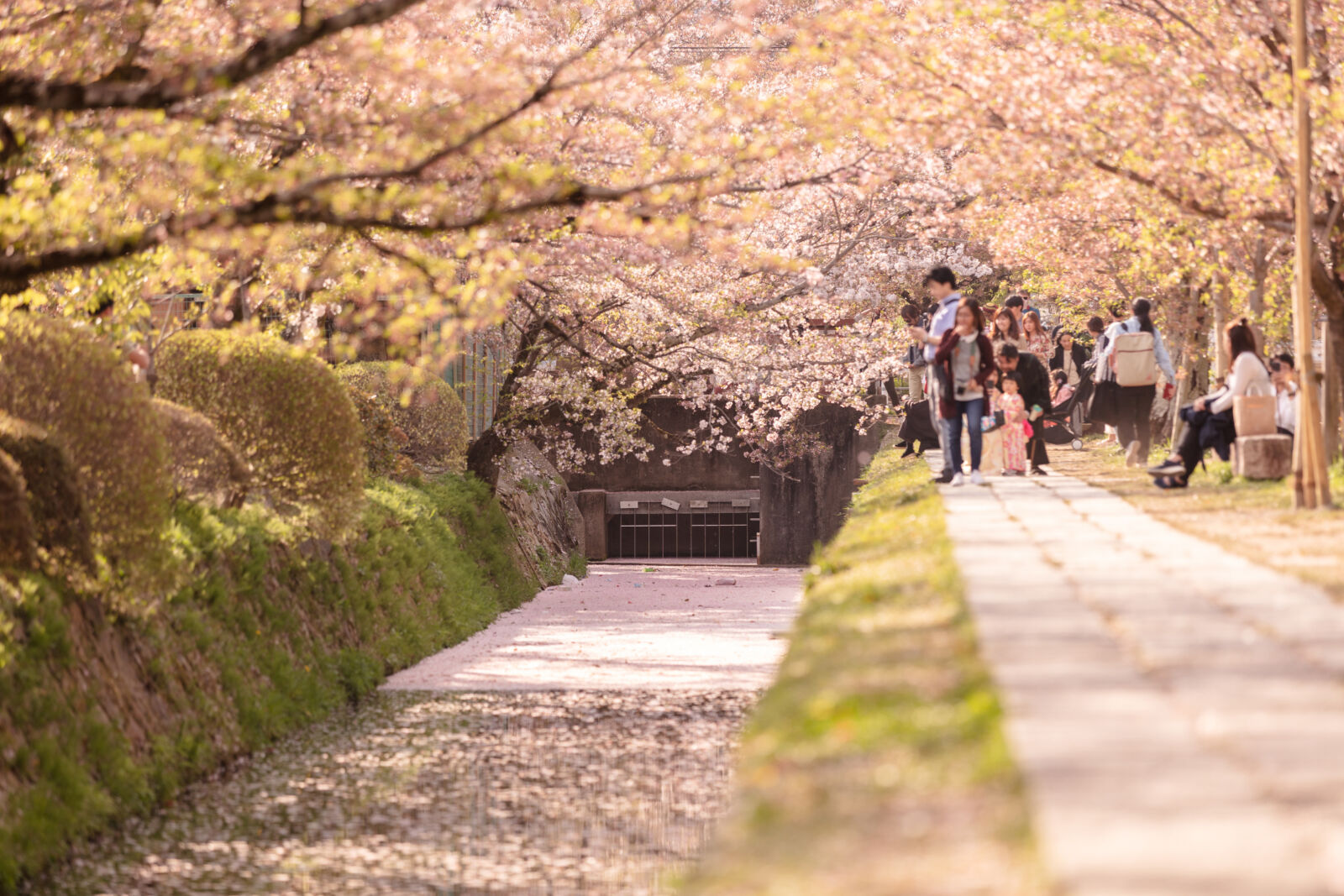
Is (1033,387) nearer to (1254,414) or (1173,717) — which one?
(1254,414)

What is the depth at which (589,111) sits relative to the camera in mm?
18859

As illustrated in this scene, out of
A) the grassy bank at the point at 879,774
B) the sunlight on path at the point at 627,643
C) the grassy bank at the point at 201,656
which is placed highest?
the grassy bank at the point at 879,774

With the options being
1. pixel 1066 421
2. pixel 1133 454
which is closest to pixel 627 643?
pixel 1133 454

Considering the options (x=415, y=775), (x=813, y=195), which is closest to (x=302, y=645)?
(x=415, y=775)

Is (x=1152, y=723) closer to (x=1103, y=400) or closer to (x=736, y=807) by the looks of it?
(x=736, y=807)

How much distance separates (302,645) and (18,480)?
549 centimetres

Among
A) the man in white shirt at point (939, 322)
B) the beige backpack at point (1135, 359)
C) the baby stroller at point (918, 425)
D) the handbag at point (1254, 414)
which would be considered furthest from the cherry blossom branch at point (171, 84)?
the baby stroller at point (918, 425)

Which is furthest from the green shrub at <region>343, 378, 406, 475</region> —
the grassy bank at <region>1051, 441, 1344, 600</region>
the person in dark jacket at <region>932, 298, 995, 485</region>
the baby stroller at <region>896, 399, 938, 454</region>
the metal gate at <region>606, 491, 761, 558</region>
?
the metal gate at <region>606, 491, 761, 558</region>

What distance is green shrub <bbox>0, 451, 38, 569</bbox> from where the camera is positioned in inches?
374

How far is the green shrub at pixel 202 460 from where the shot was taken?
13266 millimetres

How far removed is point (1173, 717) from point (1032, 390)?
14.4 meters

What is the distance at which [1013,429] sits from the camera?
57.4 ft

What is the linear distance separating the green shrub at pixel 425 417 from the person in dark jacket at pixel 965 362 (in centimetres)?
916

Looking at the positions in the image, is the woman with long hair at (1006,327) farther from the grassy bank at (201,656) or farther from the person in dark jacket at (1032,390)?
the grassy bank at (201,656)
